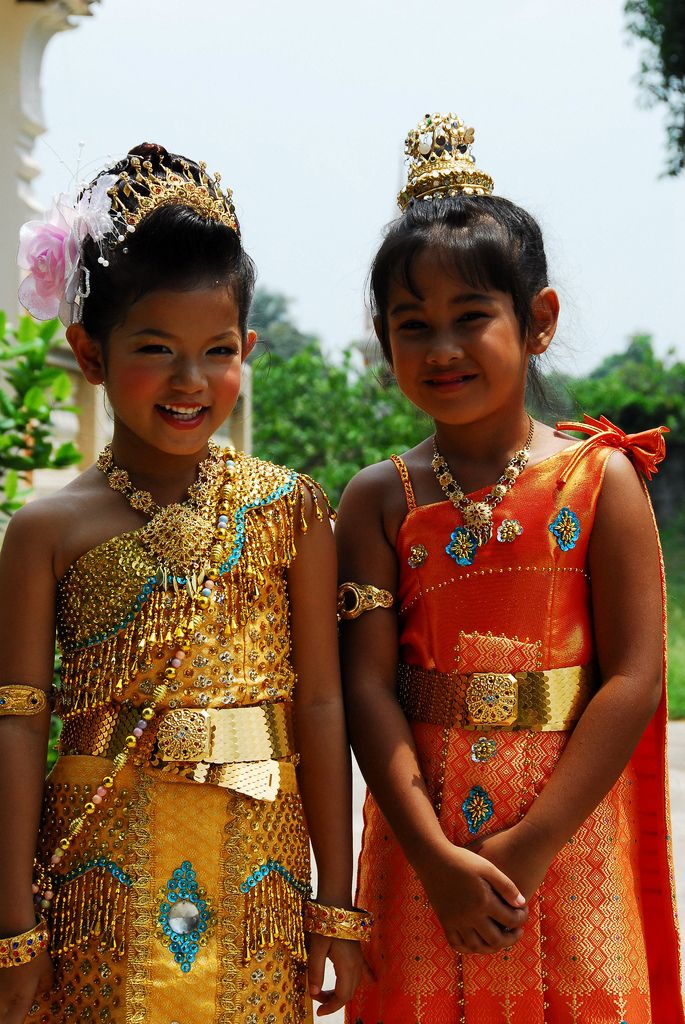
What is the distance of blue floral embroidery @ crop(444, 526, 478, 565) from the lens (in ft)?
6.65

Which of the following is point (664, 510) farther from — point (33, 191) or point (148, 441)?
point (148, 441)

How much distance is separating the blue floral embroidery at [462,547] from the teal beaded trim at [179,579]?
31 cm

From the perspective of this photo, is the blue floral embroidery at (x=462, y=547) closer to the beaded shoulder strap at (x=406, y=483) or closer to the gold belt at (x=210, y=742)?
the beaded shoulder strap at (x=406, y=483)

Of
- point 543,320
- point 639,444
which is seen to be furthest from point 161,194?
point 639,444

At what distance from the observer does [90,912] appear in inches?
70.4

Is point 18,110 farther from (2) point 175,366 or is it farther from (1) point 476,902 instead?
(1) point 476,902

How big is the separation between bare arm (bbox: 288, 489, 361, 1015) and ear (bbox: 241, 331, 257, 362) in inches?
11.5

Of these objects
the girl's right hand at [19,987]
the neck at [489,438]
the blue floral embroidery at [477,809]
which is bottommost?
the girl's right hand at [19,987]

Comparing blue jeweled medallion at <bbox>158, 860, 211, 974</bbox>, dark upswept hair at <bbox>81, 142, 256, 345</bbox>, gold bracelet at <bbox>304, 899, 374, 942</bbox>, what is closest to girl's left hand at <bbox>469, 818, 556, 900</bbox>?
gold bracelet at <bbox>304, 899, 374, 942</bbox>

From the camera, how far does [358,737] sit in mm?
2012

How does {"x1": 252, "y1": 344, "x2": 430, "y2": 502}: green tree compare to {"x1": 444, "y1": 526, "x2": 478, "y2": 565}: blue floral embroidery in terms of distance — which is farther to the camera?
{"x1": 252, "y1": 344, "x2": 430, "y2": 502}: green tree

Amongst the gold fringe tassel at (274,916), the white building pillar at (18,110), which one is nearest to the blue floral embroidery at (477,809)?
the gold fringe tassel at (274,916)

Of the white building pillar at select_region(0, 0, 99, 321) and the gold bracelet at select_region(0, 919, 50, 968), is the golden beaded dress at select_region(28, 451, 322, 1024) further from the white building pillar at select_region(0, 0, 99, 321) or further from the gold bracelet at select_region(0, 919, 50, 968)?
the white building pillar at select_region(0, 0, 99, 321)

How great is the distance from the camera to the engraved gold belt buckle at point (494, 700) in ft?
6.41
